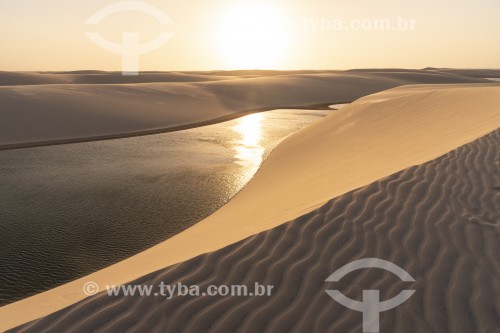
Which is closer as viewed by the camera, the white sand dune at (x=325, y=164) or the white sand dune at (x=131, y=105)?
the white sand dune at (x=325, y=164)

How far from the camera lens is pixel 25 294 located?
4.58 meters

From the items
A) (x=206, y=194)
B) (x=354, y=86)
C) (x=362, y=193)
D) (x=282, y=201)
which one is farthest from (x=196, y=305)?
(x=354, y=86)

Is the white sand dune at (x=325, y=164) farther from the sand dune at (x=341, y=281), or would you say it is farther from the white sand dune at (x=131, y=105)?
the white sand dune at (x=131, y=105)

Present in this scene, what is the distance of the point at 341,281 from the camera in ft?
9.85

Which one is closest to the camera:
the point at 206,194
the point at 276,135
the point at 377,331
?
the point at 377,331

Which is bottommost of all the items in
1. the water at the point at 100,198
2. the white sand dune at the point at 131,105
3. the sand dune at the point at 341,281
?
the sand dune at the point at 341,281

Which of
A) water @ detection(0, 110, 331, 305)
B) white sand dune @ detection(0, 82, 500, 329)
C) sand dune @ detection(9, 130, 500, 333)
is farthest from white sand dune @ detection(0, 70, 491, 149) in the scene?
sand dune @ detection(9, 130, 500, 333)

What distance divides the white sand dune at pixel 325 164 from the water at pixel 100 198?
50cm

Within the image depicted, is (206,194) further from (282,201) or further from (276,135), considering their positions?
(276,135)

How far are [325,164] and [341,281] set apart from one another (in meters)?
5.73

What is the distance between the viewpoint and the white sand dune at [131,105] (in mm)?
16750

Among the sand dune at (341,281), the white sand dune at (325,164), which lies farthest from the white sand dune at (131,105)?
the sand dune at (341,281)

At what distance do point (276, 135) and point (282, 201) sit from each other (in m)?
10.2

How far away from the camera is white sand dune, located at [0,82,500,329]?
4363 millimetres
